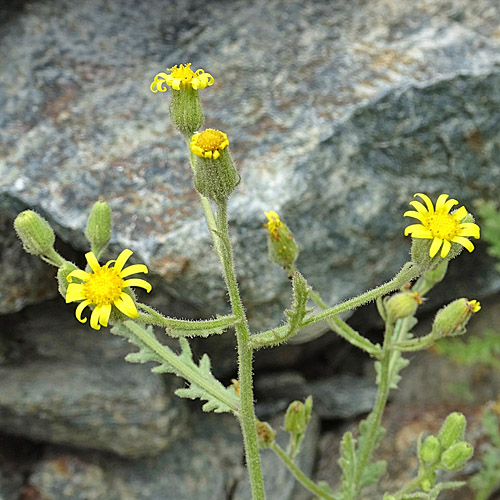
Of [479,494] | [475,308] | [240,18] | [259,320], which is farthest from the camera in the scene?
[240,18]

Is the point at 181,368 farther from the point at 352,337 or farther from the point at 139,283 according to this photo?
the point at 352,337

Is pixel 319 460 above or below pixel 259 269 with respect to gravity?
below

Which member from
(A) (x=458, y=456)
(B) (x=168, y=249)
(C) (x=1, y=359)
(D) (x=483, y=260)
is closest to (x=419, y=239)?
(A) (x=458, y=456)

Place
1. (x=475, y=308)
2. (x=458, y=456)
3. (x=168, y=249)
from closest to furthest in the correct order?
(x=475, y=308)
(x=458, y=456)
(x=168, y=249)

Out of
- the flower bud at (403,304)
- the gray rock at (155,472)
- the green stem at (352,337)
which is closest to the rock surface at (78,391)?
the gray rock at (155,472)

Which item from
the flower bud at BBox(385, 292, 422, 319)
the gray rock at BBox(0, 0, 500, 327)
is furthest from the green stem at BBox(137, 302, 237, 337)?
the gray rock at BBox(0, 0, 500, 327)

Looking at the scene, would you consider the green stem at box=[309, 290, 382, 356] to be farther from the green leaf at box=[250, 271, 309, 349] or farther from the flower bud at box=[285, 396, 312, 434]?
the green leaf at box=[250, 271, 309, 349]

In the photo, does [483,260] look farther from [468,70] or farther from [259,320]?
[259,320]
